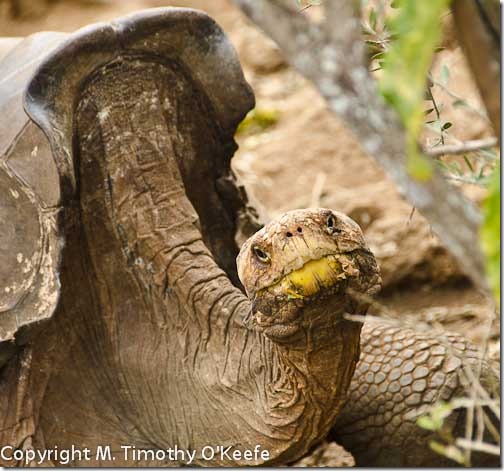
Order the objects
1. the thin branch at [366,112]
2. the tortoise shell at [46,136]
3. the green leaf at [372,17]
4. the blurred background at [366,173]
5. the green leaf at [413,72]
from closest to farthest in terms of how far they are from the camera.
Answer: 1. the green leaf at [413,72]
2. the thin branch at [366,112]
3. the green leaf at [372,17]
4. the tortoise shell at [46,136]
5. the blurred background at [366,173]

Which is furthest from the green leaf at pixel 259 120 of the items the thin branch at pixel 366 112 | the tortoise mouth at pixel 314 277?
the thin branch at pixel 366 112

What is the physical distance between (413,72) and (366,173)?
4572 millimetres

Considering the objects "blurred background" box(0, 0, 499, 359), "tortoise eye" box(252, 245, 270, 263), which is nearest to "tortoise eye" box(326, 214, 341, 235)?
"tortoise eye" box(252, 245, 270, 263)

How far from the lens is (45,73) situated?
307cm

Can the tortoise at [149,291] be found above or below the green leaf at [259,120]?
above

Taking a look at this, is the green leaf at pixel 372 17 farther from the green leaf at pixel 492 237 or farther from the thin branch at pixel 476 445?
the green leaf at pixel 492 237

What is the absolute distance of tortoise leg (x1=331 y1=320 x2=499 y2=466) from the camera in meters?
3.34

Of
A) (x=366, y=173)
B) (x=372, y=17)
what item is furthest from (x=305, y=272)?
(x=366, y=173)

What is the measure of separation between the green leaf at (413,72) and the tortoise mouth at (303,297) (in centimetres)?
111

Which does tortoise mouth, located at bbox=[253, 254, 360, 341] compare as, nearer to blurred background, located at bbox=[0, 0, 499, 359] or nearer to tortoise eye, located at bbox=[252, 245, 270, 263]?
tortoise eye, located at bbox=[252, 245, 270, 263]

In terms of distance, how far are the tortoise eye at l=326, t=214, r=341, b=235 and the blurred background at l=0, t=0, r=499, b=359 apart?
0.41 metres

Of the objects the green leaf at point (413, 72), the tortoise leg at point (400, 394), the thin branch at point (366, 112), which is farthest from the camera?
the tortoise leg at point (400, 394)

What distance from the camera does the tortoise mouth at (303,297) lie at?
7.82 feet

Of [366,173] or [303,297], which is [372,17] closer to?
[303,297]
